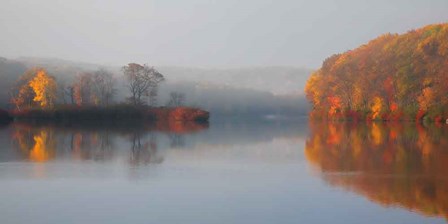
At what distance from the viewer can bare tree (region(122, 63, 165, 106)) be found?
8081 cm

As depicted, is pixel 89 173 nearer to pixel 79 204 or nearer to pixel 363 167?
pixel 79 204

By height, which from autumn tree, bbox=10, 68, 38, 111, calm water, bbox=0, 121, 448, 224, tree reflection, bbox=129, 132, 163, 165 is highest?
autumn tree, bbox=10, 68, 38, 111

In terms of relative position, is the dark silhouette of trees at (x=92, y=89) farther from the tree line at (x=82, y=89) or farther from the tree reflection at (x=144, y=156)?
the tree reflection at (x=144, y=156)

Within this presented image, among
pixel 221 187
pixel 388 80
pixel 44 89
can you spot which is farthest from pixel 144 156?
pixel 388 80

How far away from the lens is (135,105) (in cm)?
7850

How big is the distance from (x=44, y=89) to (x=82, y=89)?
752cm

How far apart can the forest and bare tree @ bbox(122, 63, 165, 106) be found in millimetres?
27275

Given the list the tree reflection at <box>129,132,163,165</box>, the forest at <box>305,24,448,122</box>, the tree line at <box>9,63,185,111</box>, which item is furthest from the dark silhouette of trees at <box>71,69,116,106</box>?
the tree reflection at <box>129,132,163,165</box>

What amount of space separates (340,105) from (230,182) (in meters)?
70.2

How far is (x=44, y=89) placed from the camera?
7044cm

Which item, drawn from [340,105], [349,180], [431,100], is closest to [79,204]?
[349,180]

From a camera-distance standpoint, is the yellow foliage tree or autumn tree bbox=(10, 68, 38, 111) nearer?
the yellow foliage tree

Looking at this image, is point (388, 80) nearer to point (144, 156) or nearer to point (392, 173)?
point (144, 156)

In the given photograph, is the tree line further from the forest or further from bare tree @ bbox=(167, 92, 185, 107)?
the forest
